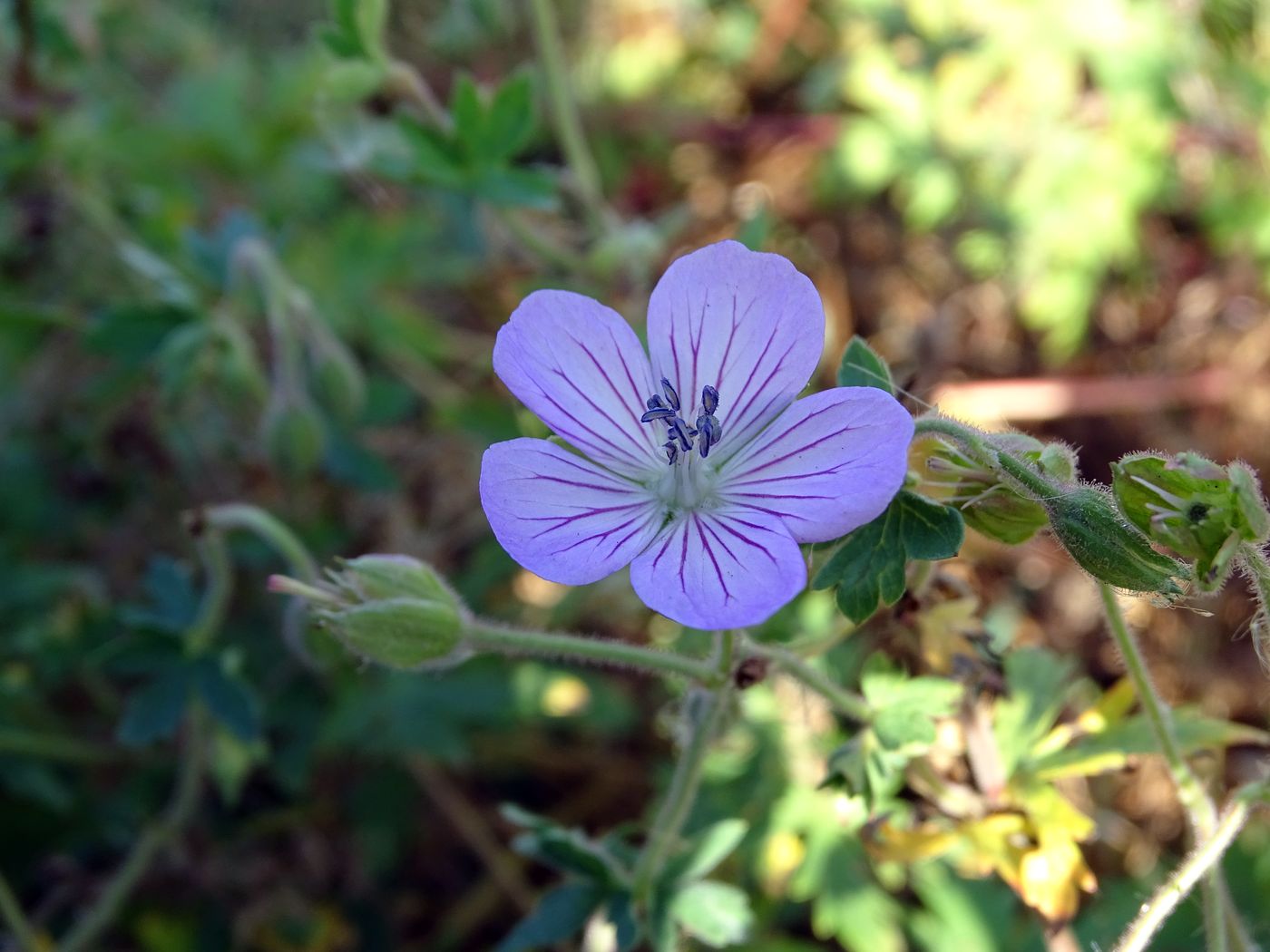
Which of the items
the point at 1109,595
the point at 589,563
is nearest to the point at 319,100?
the point at 589,563

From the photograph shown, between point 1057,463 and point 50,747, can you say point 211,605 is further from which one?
point 1057,463

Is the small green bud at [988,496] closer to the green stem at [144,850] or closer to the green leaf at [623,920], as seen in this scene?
the green leaf at [623,920]

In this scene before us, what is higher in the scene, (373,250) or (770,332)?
(770,332)

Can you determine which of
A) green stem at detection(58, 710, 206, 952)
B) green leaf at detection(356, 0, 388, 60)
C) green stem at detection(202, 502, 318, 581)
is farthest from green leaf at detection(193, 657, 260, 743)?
green leaf at detection(356, 0, 388, 60)

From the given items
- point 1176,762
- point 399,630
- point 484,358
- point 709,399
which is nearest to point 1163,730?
point 1176,762

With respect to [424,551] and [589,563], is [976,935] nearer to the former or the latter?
[589,563]

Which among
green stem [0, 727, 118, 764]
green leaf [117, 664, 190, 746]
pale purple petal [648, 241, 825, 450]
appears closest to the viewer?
pale purple petal [648, 241, 825, 450]

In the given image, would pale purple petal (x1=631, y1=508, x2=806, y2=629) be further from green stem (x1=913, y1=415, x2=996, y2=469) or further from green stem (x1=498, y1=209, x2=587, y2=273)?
green stem (x1=498, y1=209, x2=587, y2=273)

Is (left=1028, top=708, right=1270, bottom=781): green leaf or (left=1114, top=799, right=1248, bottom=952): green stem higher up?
(left=1114, top=799, right=1248, bottom=952): green stem
